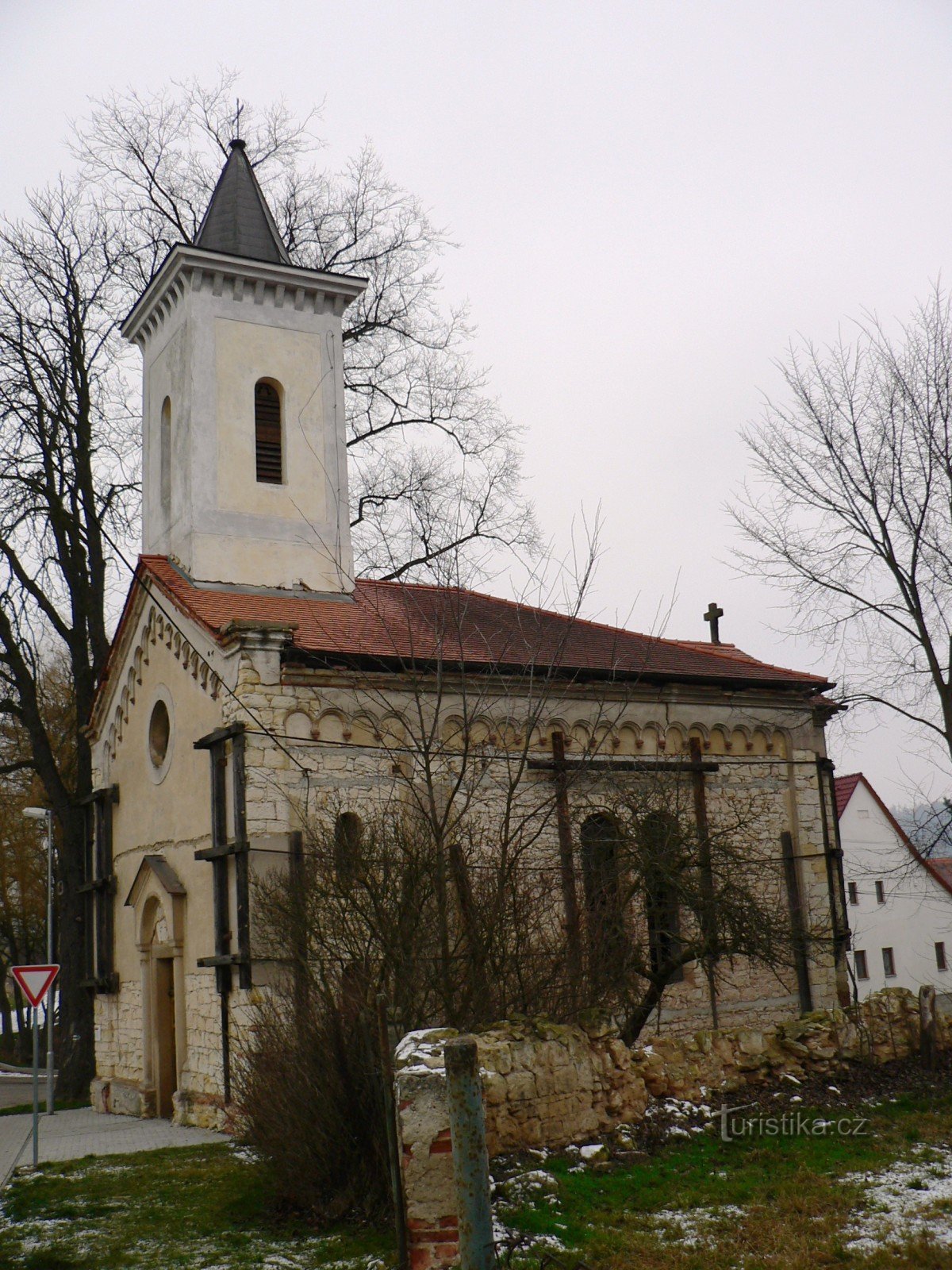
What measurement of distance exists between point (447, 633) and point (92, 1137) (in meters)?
7.99

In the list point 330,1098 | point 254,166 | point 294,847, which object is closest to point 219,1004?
point 294,847

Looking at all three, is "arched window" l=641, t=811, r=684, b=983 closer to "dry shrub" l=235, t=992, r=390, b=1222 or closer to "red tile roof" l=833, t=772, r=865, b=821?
"dry shrub" l=235, t=992, r=390, b=1222

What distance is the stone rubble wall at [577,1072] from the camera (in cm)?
707

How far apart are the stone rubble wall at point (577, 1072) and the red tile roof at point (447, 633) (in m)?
5.35

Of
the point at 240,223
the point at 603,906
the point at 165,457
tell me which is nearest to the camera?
the point at 603,906

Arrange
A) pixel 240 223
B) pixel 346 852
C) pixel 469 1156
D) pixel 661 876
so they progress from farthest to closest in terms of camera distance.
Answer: pixel 240 223
pixel 661 876
pixel 346 852
pixel 469 1156

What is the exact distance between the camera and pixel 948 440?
58.7 feet

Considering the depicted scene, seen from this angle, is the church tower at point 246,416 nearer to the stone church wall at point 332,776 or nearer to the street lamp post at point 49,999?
the stone church wall at point 332,776

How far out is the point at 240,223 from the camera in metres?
20.9

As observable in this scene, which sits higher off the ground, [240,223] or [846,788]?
[240,223]

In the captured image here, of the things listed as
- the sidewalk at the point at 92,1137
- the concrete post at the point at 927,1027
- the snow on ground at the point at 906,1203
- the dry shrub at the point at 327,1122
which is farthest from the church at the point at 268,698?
the snow on ground at the point at 906,1203

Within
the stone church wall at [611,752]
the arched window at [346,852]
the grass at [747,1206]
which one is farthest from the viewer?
the stone church wall at [611,752]

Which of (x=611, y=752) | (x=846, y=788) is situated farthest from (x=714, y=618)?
(x=846, y=788)

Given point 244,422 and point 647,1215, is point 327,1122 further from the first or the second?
point 244,422
